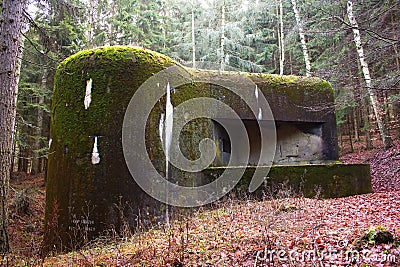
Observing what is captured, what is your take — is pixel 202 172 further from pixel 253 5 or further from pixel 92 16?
pixel 253 5

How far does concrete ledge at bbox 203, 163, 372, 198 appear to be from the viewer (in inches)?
274

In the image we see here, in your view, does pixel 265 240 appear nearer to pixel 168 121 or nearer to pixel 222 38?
pixel 168 121

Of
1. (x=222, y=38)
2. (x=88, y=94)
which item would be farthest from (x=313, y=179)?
(x=222, y=38)

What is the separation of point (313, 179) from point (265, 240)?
421cm

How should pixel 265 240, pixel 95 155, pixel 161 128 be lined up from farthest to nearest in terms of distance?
pixel 161 128
pixel 95 155
pixel 265 240

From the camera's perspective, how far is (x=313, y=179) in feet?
24.0

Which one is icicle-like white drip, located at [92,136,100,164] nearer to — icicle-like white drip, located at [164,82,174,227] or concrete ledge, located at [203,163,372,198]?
icicle-like white drip, located at [164,82,174,227]

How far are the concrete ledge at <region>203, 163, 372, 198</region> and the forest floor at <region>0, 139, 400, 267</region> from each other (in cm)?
33

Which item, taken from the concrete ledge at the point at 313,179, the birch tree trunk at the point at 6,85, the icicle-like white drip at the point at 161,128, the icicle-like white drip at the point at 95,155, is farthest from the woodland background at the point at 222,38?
the icicle-like white drip at the point at 95,155

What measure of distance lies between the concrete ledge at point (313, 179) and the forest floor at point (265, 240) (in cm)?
33

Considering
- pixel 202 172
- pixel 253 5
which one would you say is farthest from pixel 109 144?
pixel 253 5

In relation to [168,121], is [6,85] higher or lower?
higher

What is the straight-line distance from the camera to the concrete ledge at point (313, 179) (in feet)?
22.8

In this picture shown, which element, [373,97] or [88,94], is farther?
[373,97]
